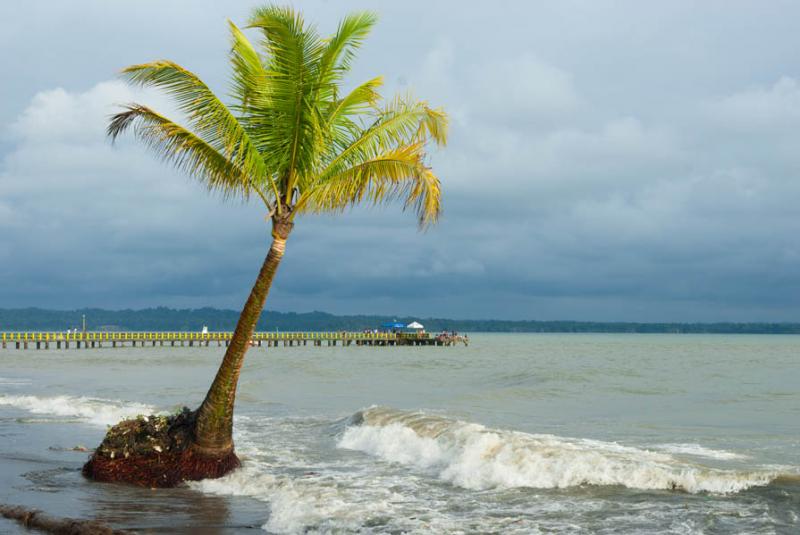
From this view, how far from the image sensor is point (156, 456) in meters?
11.9

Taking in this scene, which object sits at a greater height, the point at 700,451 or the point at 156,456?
the point at 156,456

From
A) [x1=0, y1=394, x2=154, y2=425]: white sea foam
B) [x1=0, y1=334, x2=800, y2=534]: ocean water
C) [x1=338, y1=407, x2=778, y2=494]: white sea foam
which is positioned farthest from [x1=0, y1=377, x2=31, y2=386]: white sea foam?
[x1=338, y1=407, x2=778, y2=494]: white sea foam

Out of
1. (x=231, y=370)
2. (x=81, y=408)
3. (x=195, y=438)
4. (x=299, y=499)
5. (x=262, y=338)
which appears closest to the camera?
(x=299, y=499)

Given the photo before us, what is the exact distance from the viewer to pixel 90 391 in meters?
34.4

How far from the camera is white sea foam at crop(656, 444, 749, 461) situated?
1611cm

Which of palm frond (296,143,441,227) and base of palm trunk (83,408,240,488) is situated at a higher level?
palm frond (296,143,441,227)

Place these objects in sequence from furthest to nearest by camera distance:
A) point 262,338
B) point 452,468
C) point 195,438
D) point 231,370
A: 1. point 262,338
2. point 452,468
3. point 195,438
4. point 231,370

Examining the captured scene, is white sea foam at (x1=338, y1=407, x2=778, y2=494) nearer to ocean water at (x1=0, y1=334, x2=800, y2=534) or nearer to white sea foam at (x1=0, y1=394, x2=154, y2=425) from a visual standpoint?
ocean water at (x1=0, y1=334, x2=800, y2=534)

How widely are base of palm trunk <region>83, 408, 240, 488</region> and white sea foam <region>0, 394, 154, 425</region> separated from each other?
9693 millimetres

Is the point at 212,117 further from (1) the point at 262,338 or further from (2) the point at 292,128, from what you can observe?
(1) the point at 262,338

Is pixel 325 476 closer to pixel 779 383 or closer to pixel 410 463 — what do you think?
pixel 410 463

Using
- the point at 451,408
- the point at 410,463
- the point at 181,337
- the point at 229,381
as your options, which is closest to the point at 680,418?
the point at 451,408

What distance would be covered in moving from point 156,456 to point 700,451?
439 inches

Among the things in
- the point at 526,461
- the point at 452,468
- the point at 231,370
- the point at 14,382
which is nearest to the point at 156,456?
the point at 231,370
